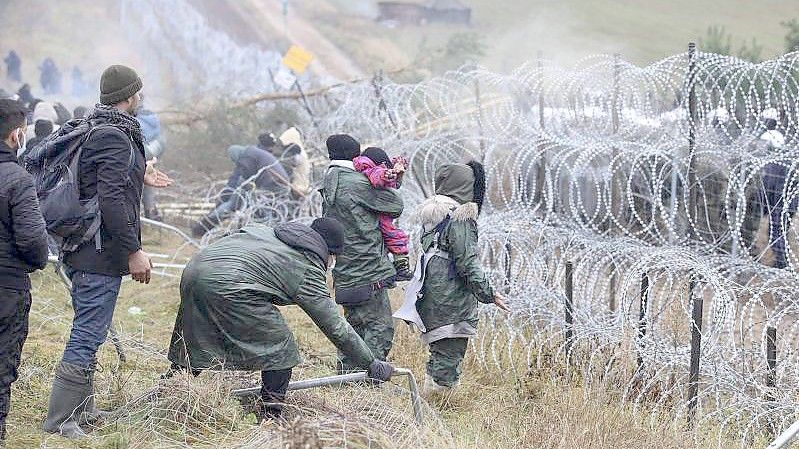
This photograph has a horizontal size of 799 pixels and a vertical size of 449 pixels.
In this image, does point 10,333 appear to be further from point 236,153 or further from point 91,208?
point 236,153

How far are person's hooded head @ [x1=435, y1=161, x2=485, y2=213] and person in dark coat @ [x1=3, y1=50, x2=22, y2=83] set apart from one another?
77.8ft

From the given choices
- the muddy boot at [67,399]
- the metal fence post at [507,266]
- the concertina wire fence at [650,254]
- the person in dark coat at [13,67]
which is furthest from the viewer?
the person in dark coat at [13,67]

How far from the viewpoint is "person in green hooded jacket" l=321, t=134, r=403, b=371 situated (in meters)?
5.83

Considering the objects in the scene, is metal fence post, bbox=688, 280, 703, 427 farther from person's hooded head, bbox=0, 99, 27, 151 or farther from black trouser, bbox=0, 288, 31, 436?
person's hooded head, bbox=0, 99, 27, 151

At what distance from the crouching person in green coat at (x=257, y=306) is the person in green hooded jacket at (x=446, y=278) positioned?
45.3 inches

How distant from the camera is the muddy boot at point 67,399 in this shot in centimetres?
454

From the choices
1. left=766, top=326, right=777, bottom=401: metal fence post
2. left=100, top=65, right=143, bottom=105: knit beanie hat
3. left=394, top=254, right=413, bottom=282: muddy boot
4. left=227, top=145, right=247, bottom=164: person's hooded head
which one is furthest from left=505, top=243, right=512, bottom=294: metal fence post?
left=227, top=145, right=247, bottom=164: person's hooded head

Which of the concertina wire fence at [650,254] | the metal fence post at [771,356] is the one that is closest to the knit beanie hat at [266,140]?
the concertina wire fence at [650,254]

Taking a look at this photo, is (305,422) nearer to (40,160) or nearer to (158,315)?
(40,160)

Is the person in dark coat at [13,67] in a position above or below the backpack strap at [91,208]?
below

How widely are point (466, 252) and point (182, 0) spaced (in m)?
27.8

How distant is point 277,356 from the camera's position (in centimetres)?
452

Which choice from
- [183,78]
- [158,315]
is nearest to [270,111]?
[158,315]

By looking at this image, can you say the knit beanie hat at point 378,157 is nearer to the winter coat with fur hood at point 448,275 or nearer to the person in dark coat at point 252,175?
the winter coat with fur hood at point 448,275
